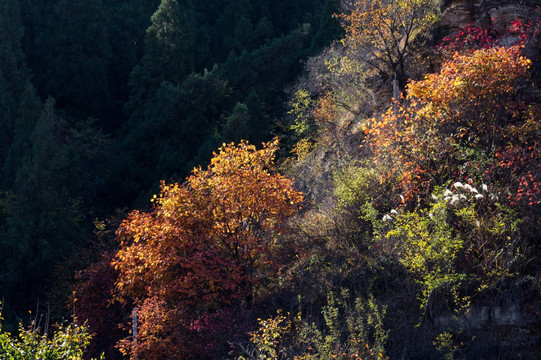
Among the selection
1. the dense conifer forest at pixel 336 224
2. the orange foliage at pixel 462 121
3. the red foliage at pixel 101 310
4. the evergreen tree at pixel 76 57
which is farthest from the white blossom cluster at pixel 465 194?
the evergreen tree at pixel 76 57

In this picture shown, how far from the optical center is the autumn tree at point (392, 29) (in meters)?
16.9

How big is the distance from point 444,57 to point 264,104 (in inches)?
469

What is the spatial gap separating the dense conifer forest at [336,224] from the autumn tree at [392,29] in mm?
69

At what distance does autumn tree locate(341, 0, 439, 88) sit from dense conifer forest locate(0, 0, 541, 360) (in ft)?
0.23

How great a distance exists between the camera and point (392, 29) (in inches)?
664

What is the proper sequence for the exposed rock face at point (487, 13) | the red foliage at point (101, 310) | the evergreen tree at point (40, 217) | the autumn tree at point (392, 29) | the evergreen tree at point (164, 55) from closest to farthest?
1. the red foliage at point (101, 310)
2. the exposed rock face at point (487, 13)
3. the autumn tree at point (392, 29)
4. the evergreen tree at point (40, 217)
5. the evergreen tree at point (164, 55)

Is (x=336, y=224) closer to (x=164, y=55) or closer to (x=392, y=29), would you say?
(x=392, y=29)

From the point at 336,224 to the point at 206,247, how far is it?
3055 mm

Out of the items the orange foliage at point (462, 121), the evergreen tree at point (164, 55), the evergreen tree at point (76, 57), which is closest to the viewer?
the orange foliage at point (462, 121)

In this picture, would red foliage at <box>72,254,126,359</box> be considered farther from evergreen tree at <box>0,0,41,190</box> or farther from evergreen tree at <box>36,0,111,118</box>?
evergreen tree at <box>36,0,111,118</box>

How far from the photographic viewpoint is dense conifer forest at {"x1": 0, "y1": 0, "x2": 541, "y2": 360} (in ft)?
34.7

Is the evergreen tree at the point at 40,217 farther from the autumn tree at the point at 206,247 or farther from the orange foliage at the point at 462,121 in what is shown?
the orange foliage at the point at 462,121

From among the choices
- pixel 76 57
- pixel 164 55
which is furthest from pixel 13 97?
pixel 164 55

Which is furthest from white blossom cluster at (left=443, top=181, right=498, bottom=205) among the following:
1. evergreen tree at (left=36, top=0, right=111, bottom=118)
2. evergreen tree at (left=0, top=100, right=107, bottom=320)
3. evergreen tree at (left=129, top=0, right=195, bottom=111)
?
evergreen tree at (left=36, top=0, right=111, bottom=118)
